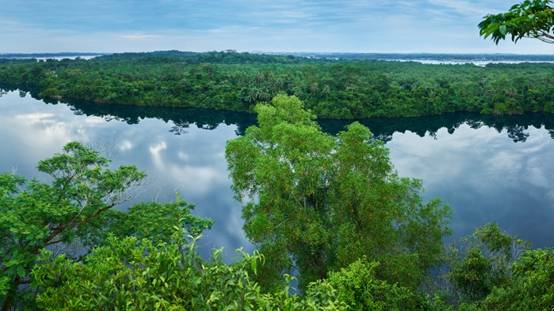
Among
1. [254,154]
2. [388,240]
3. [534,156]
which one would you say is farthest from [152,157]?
[534,156]

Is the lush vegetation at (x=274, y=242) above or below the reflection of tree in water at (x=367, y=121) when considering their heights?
above

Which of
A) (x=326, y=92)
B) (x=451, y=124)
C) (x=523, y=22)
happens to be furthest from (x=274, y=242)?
(x=326, y=92)

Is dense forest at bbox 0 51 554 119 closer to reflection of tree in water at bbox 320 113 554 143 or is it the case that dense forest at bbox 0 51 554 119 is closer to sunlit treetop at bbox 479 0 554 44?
reflection of tree in water at bbox 320 113 554 143

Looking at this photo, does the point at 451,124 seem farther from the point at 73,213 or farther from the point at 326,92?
the point at 73,213

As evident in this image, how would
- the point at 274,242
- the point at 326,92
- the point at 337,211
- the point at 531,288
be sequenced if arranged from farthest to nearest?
the point at 326,92 < the point at 274,242 < the point at 337,211 < the point at 531,288

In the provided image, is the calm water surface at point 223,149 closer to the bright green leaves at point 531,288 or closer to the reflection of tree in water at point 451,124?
the reflection of tree in water at point 451,124

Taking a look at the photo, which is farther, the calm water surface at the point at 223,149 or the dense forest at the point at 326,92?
the dense forest at the point at 326,92

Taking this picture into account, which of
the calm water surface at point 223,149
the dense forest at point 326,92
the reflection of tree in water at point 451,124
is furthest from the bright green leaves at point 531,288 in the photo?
the dense forest at point 326,92
